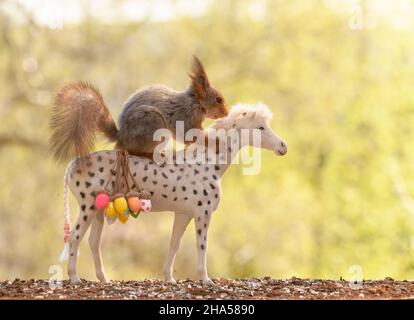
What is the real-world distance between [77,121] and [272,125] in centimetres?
618

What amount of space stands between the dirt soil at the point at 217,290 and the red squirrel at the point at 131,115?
2.07 feet

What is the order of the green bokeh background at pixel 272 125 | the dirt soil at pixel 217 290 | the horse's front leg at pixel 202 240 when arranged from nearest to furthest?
the dirt soil at pixel 217 290 → the horse's front leg at pixel 202 240 → the green bokeh background at pixel 272 125

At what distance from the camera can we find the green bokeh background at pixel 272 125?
27.8 ft

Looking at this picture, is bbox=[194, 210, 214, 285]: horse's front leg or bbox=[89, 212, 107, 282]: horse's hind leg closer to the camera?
bbox=[194, 210, 214, 285]: horse's front leg

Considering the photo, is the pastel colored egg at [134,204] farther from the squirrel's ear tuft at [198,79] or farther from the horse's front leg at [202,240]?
the squirrel's ear tuft at [198,79]

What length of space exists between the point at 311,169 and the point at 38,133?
12.9 feet

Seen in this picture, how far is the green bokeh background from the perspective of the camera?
848cm

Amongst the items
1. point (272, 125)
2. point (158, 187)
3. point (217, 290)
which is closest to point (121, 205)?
point (158, 187)

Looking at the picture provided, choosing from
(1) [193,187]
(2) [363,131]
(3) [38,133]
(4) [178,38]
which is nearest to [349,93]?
(2) [363,131]

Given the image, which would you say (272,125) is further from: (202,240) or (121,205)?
(121,205)

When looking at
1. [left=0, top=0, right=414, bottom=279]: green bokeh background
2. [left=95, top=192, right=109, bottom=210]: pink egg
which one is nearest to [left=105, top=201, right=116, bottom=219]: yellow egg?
[left=95, top=192, right=109, bottom=210]: pink egg

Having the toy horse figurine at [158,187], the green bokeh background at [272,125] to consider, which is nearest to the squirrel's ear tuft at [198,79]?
the toy horse figurine at [158,187]

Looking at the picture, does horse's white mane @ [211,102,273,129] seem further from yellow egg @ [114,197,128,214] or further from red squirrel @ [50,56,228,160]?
yellow egg @ [114,197,128,214]

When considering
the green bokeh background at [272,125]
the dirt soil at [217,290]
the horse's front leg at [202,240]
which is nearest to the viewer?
the dirt soil at [217,290]
